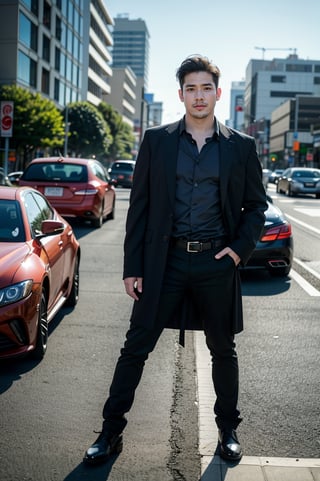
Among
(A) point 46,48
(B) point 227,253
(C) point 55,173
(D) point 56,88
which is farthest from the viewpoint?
(D) point 56,88

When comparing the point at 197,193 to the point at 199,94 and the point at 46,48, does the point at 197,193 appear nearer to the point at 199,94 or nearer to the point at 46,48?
the point at 199,94

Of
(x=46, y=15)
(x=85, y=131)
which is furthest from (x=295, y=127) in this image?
(x=46, y=15)

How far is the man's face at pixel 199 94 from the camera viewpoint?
11.8 feet

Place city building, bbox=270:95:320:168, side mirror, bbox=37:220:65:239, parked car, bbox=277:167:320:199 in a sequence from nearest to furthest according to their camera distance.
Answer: side mirror, bbox=37:220:65:239 → parked car, bbox=277:167:320:199 → city building, bbox=270:95:320:168

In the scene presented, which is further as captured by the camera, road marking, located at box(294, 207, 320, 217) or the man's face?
road marking, located at box(294, 207, 320, 217)

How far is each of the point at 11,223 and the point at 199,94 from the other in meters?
3.00

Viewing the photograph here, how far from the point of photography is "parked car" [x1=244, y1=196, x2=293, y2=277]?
9.48 metres

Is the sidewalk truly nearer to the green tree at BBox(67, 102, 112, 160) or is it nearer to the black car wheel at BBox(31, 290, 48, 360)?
the black car wheel at BBox(31, 290, 48, 360)

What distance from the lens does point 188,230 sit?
3.55m

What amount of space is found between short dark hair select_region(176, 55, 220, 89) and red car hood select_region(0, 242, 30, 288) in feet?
6.98

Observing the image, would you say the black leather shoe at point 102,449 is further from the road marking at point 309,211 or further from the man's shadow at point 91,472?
the road marking at point 309,211

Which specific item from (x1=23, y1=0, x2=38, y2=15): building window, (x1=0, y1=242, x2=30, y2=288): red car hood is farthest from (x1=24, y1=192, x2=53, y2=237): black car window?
(x1=23, y1=0, x2=38, y2=15): building window

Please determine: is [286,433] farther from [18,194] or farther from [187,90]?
[18,194]

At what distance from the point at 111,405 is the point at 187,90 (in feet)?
5.35
